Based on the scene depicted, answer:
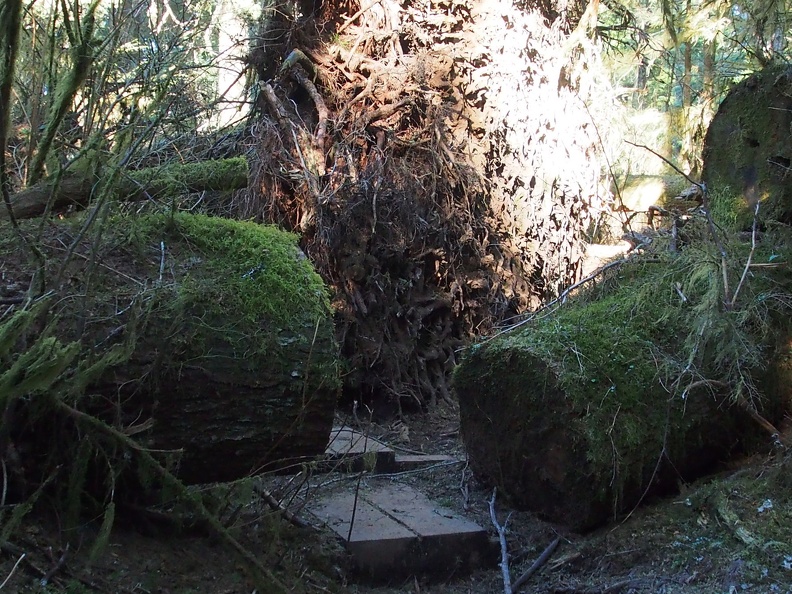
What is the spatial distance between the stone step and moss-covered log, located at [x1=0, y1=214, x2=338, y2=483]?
658mm

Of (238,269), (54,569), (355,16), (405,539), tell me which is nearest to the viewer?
(54,569)

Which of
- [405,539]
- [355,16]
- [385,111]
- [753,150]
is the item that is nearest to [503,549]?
[405,539]

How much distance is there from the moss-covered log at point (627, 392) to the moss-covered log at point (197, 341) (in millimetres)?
1200

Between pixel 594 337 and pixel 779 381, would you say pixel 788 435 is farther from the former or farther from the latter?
pixel 594 337

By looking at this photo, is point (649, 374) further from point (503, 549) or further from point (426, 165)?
point (426, 165)

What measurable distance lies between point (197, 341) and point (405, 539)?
1.58 m

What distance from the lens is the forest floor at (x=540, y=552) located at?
100 inches

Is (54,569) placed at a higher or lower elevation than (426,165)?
lower

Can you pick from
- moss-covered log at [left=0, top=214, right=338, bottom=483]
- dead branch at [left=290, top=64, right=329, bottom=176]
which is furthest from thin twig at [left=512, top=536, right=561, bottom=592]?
dead branch at [left=290, top=64, right=329, bottom=176]

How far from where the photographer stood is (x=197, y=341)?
2.88 metres

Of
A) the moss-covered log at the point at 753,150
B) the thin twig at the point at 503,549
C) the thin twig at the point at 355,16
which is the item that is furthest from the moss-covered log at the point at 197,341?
the thin twig at the point at 355,16

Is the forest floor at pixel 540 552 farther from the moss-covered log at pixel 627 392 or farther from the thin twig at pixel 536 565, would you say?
the moss-covered log at pixel 627 392

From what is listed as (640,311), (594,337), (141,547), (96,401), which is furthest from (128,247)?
(640,311)

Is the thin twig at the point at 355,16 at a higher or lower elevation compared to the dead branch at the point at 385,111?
higher
